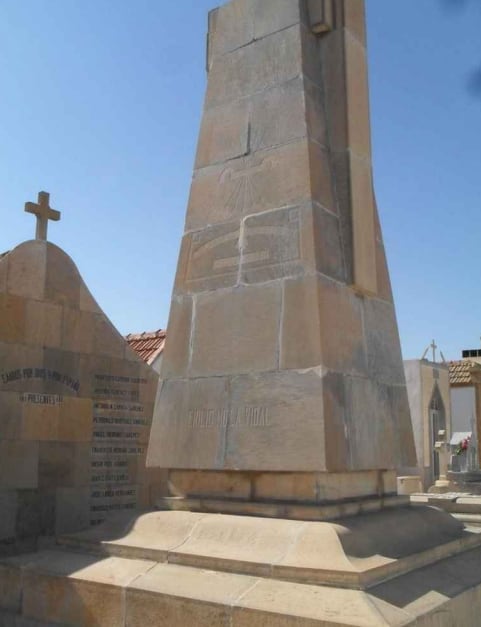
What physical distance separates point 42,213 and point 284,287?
287 centimetres

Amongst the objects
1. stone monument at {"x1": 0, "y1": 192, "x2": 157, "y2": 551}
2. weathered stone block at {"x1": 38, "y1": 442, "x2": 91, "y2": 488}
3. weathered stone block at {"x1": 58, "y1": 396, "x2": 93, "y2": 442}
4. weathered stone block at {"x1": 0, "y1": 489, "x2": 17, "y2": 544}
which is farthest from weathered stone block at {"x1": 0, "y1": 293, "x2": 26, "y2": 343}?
weathered stone block at {"x1": 0, "y1": 489, "x2": 17, "y2": 544}

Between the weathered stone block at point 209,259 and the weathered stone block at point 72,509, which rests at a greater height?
the weathered stone block at point 209,259

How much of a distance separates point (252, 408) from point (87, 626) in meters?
1.64

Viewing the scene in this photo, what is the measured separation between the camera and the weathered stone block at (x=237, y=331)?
4543 mm

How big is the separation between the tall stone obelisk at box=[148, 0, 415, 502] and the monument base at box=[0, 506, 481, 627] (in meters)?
0.39

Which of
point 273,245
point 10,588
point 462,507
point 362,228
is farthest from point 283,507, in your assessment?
point 462,507

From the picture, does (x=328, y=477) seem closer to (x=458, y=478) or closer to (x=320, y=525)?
(x=320, y=525)

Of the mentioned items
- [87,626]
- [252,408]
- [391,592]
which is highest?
[252,408]

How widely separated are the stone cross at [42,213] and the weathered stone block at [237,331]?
209 cm

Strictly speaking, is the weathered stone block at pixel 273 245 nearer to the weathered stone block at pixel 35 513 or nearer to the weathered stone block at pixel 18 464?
the weathered stone block at pixel 18 464

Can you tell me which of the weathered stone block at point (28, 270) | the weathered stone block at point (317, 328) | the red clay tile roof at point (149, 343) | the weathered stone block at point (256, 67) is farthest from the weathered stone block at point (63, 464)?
the red clay tile roof at point (149, 343)

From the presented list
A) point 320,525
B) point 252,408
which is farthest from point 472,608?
point 252,408

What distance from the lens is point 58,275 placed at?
20.2 ft

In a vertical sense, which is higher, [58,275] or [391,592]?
[58,275]
